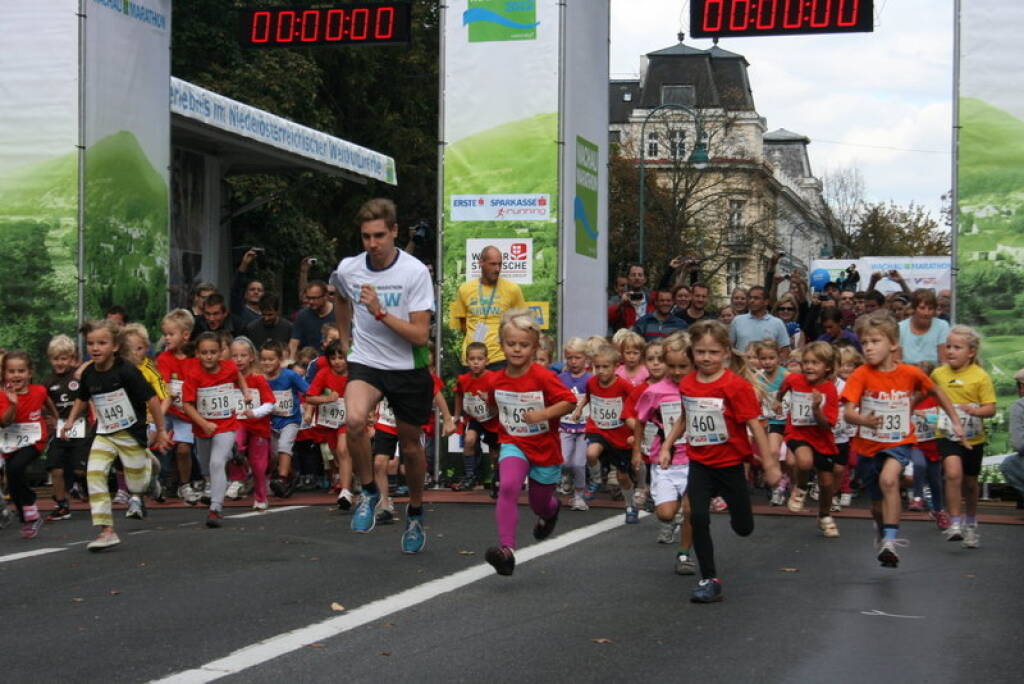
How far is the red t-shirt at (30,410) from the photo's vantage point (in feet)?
44.5

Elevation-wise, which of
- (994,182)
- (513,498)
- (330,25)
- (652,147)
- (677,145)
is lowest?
(513,498)

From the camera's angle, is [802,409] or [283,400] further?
[283,400]

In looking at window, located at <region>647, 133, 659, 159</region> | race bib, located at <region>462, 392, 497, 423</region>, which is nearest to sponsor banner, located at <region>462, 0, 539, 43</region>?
race bib, located at <region>462, 392, 497, 423</region>

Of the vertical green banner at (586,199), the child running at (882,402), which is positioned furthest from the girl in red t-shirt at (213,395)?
the child running at (882,402)

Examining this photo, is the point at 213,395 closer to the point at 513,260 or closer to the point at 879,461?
the point at 513,260

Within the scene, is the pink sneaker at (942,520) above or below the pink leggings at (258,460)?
below

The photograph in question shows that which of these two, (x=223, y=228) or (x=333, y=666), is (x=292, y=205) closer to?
(x=223, y=228)

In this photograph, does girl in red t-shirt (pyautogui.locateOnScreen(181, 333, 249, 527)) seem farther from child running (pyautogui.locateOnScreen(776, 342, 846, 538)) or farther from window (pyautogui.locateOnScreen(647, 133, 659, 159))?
window (pyautogui.locateOnScreen(647, 133, 659, 159))

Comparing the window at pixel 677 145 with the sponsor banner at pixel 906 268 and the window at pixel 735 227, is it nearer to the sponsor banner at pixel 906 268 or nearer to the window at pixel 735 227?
the window at pixel 735 227

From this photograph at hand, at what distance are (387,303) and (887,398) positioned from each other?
340 centimetres

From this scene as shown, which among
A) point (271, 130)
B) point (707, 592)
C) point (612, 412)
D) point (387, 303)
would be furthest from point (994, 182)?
point (271, 130)

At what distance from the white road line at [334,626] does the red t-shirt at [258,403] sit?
4.28 meters

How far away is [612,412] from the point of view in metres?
14.3

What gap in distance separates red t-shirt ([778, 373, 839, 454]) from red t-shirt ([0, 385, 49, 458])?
610cm
